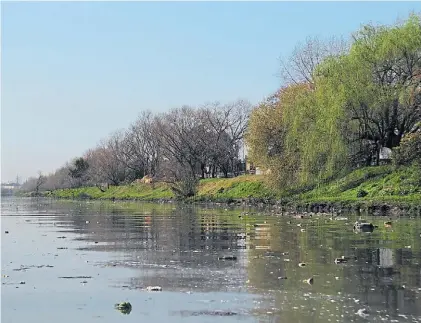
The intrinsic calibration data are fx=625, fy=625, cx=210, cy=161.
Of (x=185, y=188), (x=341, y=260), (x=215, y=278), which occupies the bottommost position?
(x=215, y=278)

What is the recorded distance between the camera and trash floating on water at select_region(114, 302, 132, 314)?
10.7m

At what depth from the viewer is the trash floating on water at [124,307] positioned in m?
10.7

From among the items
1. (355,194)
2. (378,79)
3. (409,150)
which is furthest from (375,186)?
(378,79)

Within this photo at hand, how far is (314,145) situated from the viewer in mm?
47125

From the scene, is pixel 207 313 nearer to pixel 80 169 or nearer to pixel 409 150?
pixel 409 150

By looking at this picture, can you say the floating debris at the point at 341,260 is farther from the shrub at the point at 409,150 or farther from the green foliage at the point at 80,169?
the green foliage at the point at 80,169

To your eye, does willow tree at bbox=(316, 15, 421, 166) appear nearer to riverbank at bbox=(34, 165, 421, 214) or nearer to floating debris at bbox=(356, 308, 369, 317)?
riverbank at bbox=(34, 165, 421, 214)

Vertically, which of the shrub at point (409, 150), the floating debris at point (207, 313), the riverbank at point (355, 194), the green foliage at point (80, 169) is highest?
the green foliage at point (80, 169)

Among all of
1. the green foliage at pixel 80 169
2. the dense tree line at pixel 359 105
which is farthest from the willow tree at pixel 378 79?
the green foliage at pixel 80 169

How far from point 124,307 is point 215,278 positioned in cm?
340

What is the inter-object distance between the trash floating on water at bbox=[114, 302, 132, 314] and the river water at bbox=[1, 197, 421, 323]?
93 millimetres

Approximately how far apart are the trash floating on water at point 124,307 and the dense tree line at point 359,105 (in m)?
36.0

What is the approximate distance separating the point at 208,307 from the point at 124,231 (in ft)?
57.9

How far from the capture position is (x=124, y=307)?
430 inches
